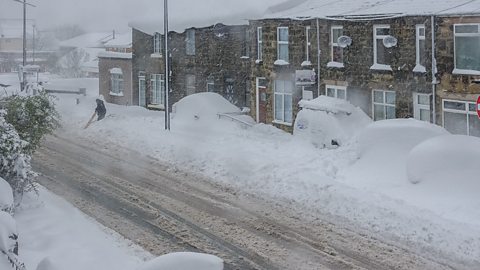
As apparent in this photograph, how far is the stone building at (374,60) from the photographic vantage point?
17.6 metres

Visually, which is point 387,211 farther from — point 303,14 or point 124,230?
point 303,14

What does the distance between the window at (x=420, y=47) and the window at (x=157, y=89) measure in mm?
15332

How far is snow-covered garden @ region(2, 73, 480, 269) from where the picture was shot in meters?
9.76

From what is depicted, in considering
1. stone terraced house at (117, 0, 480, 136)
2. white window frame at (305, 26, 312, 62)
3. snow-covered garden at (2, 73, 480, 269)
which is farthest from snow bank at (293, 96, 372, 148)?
white window frame at (305, 26, 312, 62)

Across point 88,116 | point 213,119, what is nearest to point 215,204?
point 213,119

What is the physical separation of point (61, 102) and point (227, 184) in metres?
20.7

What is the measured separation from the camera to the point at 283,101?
23672mm

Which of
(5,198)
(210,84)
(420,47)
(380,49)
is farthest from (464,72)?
(210,84)

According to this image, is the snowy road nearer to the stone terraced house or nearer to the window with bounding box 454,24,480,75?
the stone terraced house

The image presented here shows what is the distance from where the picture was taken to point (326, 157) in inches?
654

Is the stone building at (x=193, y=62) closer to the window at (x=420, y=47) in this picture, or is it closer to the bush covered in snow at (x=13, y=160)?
the window at (x=420, y=47)

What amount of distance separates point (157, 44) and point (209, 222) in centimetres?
2100

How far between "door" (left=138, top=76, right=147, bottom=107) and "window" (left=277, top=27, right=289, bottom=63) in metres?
10.7

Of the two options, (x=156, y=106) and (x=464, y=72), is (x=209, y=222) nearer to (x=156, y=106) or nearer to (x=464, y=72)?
(x=464, y=72)
